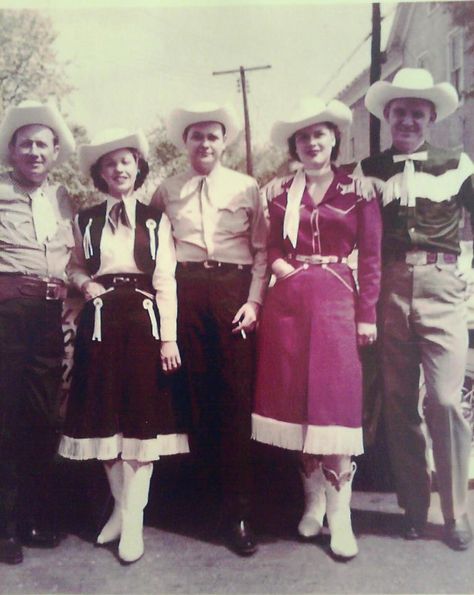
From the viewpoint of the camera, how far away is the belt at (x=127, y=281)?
5.42 feet

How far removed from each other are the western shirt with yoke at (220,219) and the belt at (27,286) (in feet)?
1.29

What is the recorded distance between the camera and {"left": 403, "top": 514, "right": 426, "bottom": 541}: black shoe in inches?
69.1

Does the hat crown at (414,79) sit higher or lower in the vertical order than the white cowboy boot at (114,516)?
higher

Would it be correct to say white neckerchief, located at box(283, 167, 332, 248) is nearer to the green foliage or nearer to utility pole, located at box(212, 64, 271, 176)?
utility pole, located at box(212, 64, 271, 176)

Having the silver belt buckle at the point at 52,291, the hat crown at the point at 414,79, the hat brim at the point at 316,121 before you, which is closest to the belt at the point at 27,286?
the silver belt buckle at the point at 52,291

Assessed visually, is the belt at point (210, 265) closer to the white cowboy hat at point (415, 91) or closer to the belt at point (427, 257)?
the belt at point (427, 257)

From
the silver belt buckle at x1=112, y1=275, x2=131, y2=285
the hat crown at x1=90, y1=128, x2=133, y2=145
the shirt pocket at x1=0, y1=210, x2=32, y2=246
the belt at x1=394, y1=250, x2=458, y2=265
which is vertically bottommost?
the silver belt buckle at x1=112, y1=275, x2=131, y2=285

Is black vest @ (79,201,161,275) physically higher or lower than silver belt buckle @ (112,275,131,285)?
higher

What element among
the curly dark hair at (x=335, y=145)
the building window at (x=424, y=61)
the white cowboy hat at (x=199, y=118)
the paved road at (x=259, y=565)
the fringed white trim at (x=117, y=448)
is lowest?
the paved road at (x=259, y=565)

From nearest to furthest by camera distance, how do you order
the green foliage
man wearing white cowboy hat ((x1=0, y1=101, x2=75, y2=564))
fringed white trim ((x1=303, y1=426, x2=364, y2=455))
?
fringed white trim ((x1=303, y1=426, x2=364, y2=455)) → man wearing white cowboy hat ((x1=0, y1=101, x2=75, y2=564)) → the green foliage

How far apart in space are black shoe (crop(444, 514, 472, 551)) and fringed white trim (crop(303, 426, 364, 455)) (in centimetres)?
44

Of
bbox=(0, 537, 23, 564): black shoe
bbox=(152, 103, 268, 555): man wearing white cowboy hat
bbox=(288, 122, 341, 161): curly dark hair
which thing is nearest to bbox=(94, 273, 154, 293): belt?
bbox=(152, 103, 268, 555): man wearing white cowboy hat

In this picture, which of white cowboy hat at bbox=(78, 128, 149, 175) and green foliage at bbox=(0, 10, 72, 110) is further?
green foliage at bbox=(0, 10, 72, 110)

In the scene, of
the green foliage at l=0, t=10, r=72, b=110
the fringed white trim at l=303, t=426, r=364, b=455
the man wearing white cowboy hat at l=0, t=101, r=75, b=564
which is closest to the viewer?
the fringed white trim at l=303, t=426, r=364, b=455
